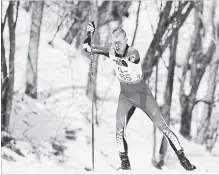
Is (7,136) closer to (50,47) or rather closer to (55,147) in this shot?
(55,147)

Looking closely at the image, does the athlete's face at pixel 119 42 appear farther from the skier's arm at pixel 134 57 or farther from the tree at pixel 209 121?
the tree at pixel 209 121

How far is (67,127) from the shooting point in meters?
11.3

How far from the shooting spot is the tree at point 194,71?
46.0 feet

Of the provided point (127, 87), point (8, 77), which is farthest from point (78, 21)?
point (127, 87)

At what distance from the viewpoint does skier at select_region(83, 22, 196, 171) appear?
497 cm

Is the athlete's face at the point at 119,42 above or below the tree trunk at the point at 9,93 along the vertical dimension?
above

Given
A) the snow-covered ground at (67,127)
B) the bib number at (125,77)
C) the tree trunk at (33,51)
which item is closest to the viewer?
the bib number at (125,77)

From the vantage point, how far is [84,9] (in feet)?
54.1

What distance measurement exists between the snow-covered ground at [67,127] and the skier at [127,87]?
33.2 inches

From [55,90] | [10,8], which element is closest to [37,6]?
[55,90]

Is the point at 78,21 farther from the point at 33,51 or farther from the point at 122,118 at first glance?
the point at 122,118

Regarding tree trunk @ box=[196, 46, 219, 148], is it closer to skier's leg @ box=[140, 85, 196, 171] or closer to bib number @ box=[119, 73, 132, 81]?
skier's leg @ box=[140, 85, 196, 171]

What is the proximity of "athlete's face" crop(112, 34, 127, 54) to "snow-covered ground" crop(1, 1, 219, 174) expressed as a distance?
5.44 ft

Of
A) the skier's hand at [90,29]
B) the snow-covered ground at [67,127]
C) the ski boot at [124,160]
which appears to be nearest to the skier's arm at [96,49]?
the skier's hand at [90,29]
